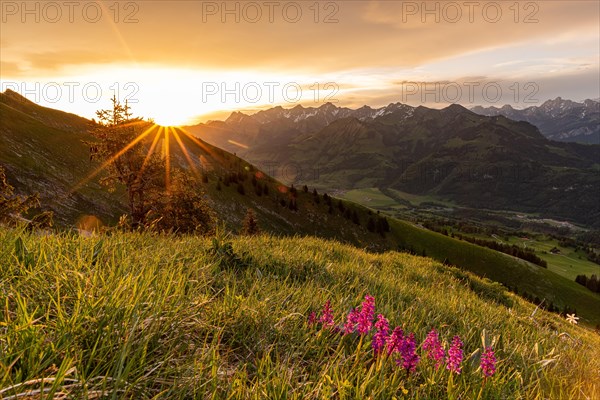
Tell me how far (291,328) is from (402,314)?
1.99 m

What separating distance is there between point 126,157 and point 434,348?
34.9 m

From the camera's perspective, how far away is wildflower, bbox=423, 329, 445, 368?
322cm

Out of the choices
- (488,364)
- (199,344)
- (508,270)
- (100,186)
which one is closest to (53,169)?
(100,186)

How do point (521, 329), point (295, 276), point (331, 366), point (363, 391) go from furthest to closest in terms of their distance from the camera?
point (295, 276) → point (521, 329) → point (331, 366) → point (363, 391)

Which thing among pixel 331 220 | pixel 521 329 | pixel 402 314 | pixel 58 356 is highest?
pixel 58 356

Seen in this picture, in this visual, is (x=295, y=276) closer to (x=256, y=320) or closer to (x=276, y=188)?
(x=256, y=320)

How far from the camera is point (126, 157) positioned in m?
33.1

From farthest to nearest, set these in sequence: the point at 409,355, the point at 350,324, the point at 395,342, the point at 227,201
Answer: the point at 227,201 → the point at 350,324 → the point at 395,342 → the point at 409,355

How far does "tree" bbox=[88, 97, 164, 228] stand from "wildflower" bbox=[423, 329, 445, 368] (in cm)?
3207

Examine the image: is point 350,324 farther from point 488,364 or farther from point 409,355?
point 488,364

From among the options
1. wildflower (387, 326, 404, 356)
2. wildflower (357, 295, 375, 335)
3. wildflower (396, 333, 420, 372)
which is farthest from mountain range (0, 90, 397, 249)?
wildflower (396, 333, 420, 372)

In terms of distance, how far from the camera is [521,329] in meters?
5.82

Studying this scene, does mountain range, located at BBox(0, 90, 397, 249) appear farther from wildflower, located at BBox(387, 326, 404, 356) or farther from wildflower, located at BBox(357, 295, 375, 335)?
wildflower, located at BBox(387, 326, 404, 356)

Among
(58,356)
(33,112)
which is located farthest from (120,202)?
(33,112)
